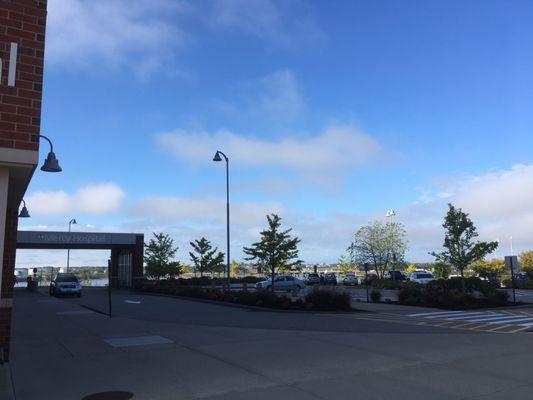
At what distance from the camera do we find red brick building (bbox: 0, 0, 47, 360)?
19.1 feet

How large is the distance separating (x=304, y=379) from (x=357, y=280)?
171ft

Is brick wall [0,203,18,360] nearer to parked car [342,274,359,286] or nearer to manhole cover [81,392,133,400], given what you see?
manhole cover [81,392,133,400]

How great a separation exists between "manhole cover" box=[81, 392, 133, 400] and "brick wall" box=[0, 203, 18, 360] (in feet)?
11.2

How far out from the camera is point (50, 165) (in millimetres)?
14992

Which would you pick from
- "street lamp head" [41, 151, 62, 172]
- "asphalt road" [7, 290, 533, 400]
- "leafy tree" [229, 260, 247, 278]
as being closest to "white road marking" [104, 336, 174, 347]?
"asphalt road" [7, 290, 533, 400]

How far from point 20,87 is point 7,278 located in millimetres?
5143

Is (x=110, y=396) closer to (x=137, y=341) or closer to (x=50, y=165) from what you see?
(x=137, y=341)

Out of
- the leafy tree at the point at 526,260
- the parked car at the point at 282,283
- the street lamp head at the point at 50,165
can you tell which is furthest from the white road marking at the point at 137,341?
the leafy tree at the point at 526,260

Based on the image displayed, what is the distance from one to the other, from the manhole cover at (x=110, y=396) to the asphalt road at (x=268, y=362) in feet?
0.54

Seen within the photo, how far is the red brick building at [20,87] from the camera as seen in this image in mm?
5832

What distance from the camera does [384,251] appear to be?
197ft

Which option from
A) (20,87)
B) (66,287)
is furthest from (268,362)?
(66,287)

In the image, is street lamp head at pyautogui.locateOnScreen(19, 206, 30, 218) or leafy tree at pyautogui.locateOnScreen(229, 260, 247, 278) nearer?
street lamp head at pyautogui.locateOnScreen(19, 206, 30, 218)

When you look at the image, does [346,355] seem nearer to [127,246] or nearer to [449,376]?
[449,376]
